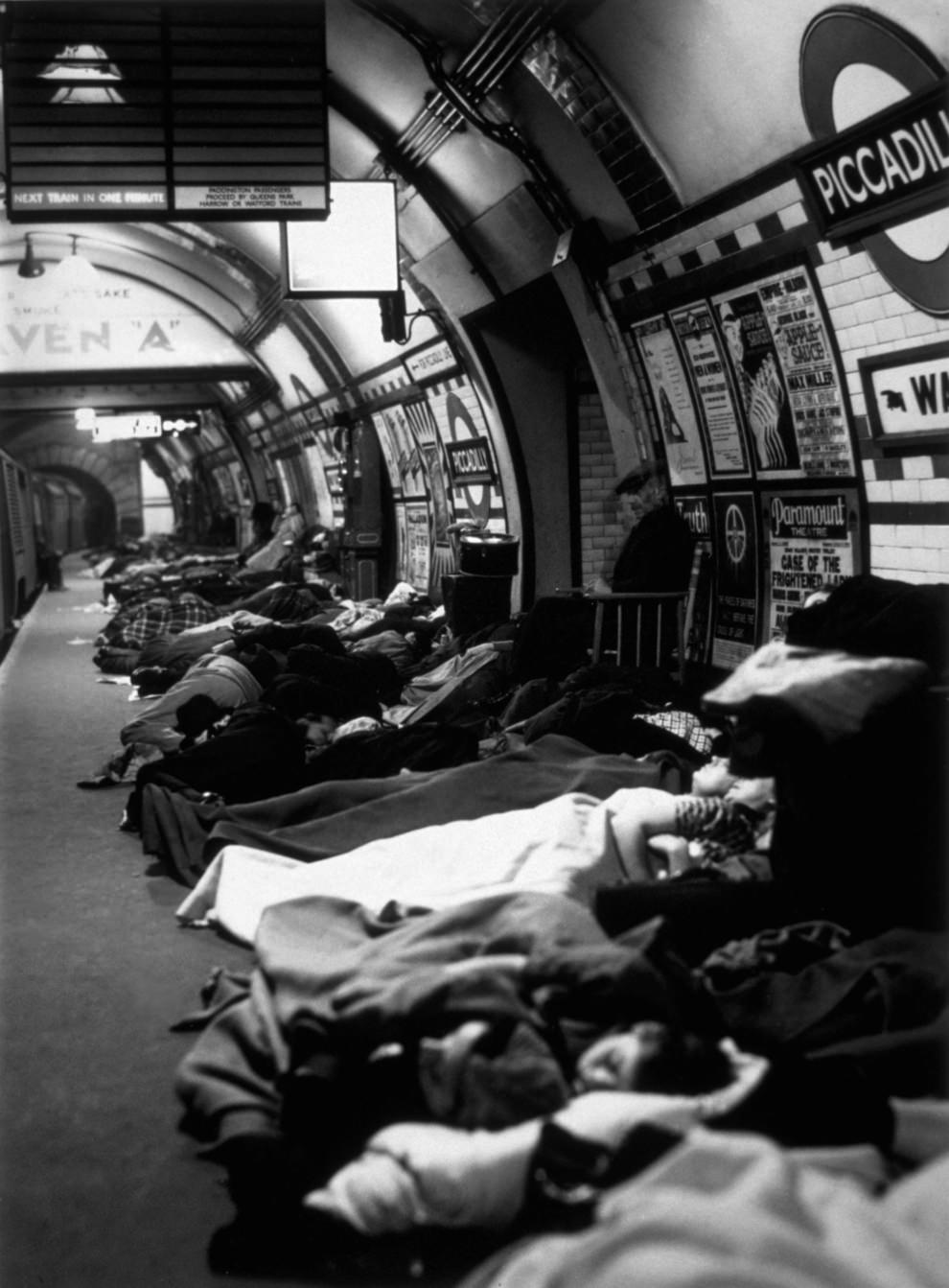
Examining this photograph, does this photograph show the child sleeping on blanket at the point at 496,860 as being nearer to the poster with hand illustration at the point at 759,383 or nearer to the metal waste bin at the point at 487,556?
the poster with hand illustration at the point at 759,383

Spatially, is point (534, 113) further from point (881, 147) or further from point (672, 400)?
point (881, 147)

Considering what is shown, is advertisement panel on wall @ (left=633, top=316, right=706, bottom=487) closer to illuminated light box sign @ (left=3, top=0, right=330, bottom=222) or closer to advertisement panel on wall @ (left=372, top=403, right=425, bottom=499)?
illuminated light box sign @ (left=3, top=0, right=330, bottom=222)

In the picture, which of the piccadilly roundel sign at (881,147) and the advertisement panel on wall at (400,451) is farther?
the advertisement panel on wall at (400,451)

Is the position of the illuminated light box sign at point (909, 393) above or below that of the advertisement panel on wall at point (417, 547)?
above

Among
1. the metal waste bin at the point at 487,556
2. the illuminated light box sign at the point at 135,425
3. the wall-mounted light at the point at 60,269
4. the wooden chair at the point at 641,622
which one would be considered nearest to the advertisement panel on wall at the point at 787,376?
the wooden chair at the point at 641,622

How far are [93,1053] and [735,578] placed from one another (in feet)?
14.4

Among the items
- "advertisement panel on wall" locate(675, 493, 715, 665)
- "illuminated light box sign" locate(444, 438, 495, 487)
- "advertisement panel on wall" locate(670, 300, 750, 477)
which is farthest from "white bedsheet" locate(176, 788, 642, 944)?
"illuminated light box sign" locate(444, 438, 495, 487)

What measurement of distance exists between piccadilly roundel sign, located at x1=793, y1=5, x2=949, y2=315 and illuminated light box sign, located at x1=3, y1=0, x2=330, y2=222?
3.24 meters

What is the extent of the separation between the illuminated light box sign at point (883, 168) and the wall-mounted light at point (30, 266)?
12.3 m

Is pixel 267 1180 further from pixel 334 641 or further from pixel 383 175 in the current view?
pixel 383 175

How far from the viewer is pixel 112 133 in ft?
24.1

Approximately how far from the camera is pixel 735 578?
686cm

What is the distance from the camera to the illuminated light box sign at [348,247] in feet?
31.1

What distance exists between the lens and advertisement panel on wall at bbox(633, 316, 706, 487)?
7.01 metres
